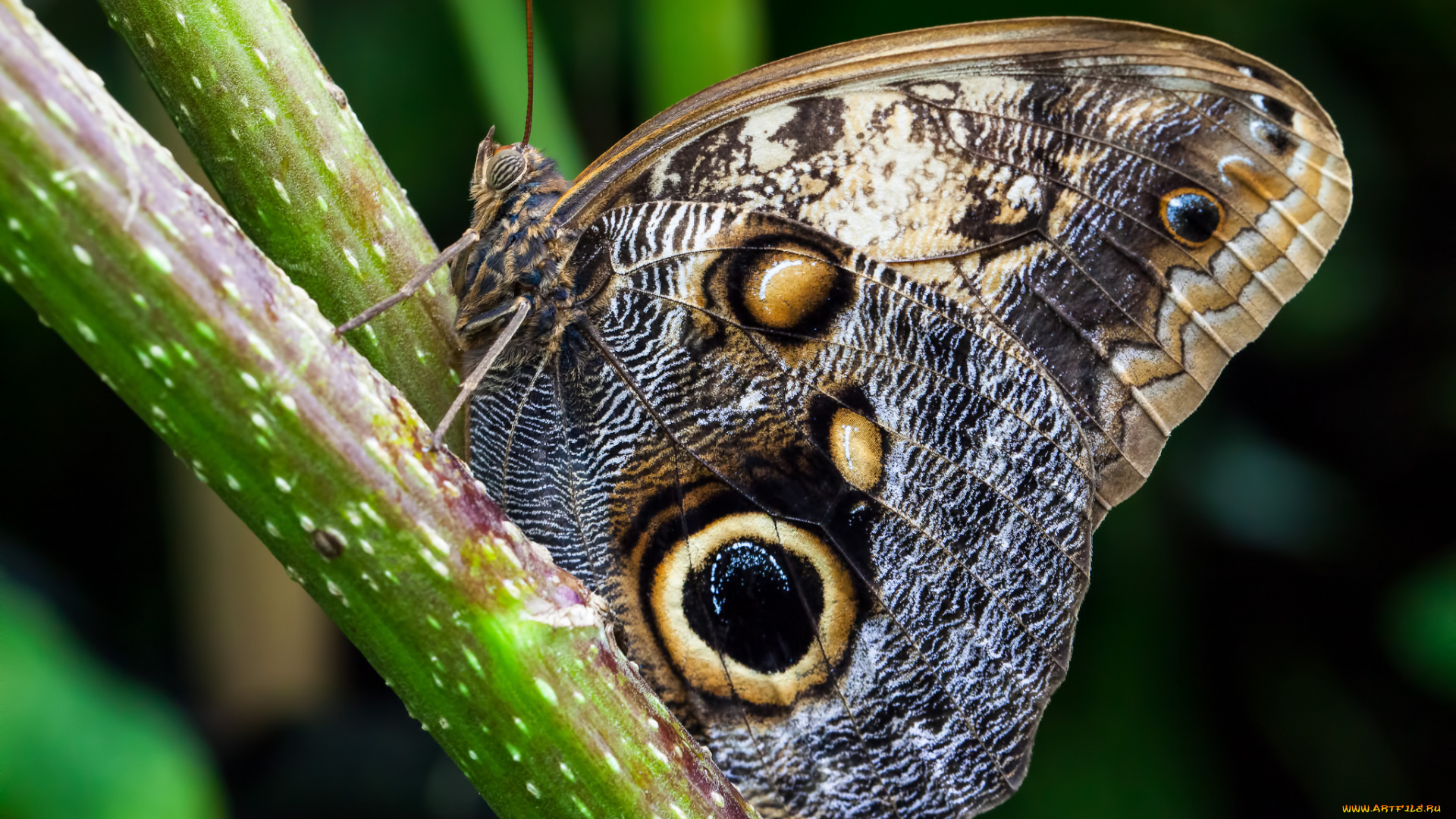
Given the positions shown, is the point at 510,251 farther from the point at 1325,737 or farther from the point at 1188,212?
the point at 1325,737

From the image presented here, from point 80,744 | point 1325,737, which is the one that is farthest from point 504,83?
point 1325,737

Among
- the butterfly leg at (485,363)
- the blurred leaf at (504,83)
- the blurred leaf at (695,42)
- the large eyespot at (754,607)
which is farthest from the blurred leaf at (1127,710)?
the butterfly leg at (485,363)

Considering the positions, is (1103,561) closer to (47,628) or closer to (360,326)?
(360,326)

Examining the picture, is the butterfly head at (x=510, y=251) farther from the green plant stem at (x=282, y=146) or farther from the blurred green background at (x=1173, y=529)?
the blurred green background at (x=1173, y=529)

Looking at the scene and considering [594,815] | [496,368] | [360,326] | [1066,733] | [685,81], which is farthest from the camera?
[1066,733]

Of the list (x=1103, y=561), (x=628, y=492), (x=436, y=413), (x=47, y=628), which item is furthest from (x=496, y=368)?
(x=1103, y=561)

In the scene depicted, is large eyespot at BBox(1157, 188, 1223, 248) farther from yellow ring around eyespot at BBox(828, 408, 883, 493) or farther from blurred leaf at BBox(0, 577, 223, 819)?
blurred leaf at BBox(0, 577, 223, 819)

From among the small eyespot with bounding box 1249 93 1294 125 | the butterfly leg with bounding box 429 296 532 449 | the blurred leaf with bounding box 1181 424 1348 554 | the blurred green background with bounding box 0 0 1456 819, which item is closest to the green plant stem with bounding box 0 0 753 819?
the butterfly leg with bounding box 429 296 532 449

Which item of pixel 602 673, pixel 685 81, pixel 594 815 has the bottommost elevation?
pixel 594 815
